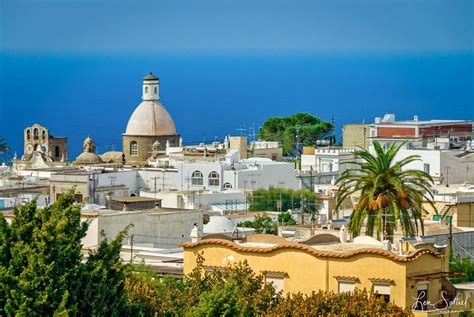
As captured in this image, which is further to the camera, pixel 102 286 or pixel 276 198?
pixel 276 198

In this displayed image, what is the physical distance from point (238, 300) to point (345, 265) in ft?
6.64

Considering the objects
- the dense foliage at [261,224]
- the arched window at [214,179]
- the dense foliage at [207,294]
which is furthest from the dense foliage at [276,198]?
the dense foliage at [207,294]

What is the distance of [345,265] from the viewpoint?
98.4 feet

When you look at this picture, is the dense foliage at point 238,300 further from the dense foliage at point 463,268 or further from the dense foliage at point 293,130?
the dense foliage at point 293,130

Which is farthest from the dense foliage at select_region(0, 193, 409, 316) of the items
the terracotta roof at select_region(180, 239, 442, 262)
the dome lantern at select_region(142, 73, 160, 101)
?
the dome lantern at select_region(142, 73, 160, 101)

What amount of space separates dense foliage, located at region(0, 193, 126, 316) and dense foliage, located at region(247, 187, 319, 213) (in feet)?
117

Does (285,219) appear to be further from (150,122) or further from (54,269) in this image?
(150,122)

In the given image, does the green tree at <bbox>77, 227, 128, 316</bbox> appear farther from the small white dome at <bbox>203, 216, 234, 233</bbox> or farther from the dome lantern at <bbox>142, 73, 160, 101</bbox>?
the dome lantern at <bbox>142, 73, 160, 101</bbox>

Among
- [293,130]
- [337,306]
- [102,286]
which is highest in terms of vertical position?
[293,130]

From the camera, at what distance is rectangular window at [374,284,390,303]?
29434 mm

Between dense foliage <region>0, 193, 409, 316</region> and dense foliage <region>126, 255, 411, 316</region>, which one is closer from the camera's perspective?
dense foliage <region>0, 193, 409, 316</region>

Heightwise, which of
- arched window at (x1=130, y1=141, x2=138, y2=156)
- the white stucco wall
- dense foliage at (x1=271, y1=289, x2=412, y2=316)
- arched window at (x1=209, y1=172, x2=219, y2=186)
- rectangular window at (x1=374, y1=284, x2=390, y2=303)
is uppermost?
arched window at (x1=130, y1=141, x2=138, y2=156)

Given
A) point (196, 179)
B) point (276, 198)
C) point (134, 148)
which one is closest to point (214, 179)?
point (196, 179)

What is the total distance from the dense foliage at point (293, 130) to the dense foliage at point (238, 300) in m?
63.2
